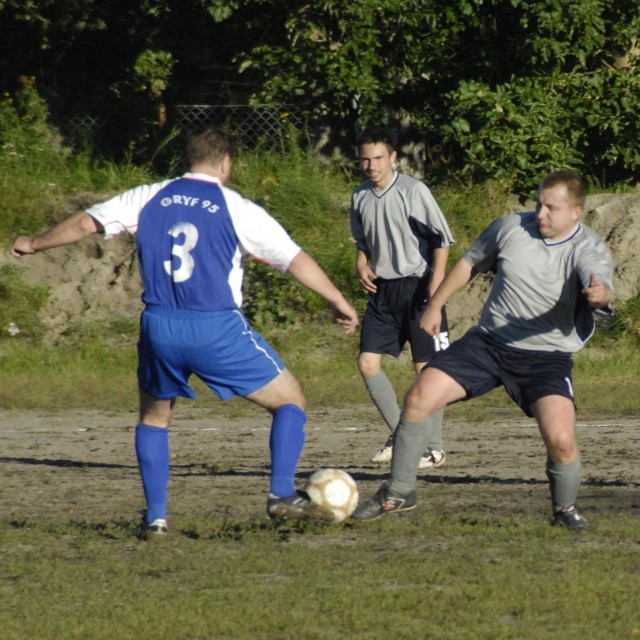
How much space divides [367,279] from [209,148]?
8.34 ft

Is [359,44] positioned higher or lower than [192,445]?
higher

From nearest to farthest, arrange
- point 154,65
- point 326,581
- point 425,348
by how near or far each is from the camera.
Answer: point 326,581
point 425,348
point 154,65

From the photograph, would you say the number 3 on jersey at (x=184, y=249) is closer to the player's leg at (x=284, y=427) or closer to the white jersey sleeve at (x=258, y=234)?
the white jersey sleeve at (x=258, y=234)

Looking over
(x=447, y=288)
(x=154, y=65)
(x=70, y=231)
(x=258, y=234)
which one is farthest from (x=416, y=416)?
(x=154, y=65)

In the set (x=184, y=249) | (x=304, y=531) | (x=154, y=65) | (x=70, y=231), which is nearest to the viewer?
(x=184, y=249)

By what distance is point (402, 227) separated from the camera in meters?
8.20

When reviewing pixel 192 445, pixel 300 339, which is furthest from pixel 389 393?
pixel 300 339

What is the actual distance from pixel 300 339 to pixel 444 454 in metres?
6.51

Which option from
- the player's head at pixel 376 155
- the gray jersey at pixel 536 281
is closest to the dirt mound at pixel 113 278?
the player's head at pixel 376 155

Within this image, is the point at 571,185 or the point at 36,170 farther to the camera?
the point at 36,170

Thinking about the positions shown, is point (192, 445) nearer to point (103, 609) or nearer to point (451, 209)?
point (103, 609)

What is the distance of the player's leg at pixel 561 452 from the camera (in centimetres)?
606

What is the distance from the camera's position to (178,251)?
576 cm

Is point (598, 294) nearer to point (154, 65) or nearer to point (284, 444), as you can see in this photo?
point (284, 444)
